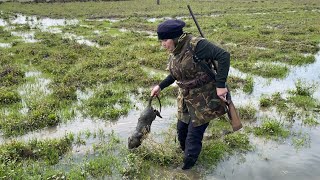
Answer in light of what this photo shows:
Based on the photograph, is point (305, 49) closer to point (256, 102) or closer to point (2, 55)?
point (256, 102)

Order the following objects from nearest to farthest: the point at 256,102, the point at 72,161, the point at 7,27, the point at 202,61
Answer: the point at 202,61 → the point at 72,161 → the point at 256,102 → the point at 7,27

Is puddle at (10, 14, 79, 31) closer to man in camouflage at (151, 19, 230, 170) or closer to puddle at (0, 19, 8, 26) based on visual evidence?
puddle at (0, 19, 8, 26)

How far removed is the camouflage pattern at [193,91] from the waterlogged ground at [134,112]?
1202 millimetres

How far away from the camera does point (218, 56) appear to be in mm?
5152

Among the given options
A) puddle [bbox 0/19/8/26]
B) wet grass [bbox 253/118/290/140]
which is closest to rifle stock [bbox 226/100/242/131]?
wet grass [bbox 253/118/290/140]

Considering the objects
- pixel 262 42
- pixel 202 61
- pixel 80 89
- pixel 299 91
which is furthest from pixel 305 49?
pixel 202 61

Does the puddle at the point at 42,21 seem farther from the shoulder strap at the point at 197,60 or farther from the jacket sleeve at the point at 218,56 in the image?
the jacket sleeve at the point at 218,56

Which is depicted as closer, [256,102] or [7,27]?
[256,102]

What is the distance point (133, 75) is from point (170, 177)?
6.36 m

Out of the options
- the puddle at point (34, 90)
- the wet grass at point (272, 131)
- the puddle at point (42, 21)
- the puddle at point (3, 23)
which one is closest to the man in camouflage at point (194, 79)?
the wet grass at point (272, 131)

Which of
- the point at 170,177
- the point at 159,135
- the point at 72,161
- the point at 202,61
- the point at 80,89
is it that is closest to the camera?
the point at 202,61

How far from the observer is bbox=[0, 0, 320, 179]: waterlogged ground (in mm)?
6434

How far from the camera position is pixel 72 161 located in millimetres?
6715

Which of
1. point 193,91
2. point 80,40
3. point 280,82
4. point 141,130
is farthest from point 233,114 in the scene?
point 80,40
